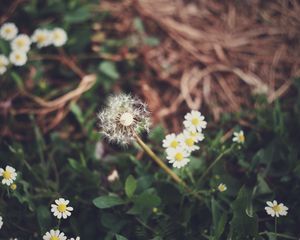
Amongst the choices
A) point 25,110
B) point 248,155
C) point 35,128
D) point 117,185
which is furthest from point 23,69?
point 248,155

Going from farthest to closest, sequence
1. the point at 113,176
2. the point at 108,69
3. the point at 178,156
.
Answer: the point at 108,69 < the point at 113,176 < the point at 178,156

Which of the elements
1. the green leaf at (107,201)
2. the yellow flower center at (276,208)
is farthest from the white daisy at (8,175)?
the yellow flower center at (276,208)

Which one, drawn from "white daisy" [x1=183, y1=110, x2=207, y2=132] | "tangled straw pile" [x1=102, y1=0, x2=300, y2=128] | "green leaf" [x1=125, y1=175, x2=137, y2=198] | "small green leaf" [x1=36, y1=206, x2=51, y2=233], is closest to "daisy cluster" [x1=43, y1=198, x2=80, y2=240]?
"small green leaf" [x1=36, y1=206, x2=51, y2=233]

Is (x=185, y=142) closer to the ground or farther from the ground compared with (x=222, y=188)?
farther from the ground

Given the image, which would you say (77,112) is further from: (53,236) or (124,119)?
(53,236)

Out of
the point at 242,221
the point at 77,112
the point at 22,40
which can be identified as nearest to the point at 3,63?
the point at 22,40

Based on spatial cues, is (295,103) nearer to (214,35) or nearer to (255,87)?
(255,87)
